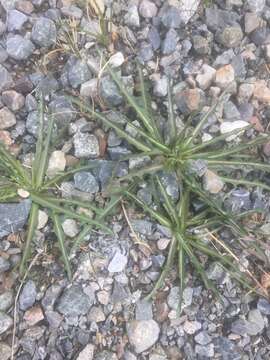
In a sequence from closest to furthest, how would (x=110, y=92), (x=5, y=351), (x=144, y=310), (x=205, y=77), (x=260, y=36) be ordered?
(x=5, y=351)
(x=144, y=310)
(x=110, y=92)
(x=205, y=77)
(x=260, y=36)

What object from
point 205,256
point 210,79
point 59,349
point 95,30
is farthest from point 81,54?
point 59,349

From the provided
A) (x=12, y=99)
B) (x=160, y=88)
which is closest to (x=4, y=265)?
(x=12, y=99)

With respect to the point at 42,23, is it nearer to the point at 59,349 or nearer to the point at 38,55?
the point at 38,55

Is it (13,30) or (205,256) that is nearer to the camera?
(205,256)

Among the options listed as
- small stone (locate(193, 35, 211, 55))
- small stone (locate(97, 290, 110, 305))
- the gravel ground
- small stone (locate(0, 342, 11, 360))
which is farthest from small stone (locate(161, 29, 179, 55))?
small stone (locate(0, 342, 11, 360))

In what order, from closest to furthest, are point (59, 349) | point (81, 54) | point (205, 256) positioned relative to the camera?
1. point (59, 349)
2. point (205, 256)
3. point (81, 54)

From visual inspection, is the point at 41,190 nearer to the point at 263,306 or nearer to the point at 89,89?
the point at 89,89

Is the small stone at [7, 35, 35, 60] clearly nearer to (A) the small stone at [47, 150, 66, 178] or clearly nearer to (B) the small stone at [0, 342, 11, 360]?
(A) the small stone at [47, 150, 66, 178]

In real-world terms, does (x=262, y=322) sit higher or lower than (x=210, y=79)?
lower
